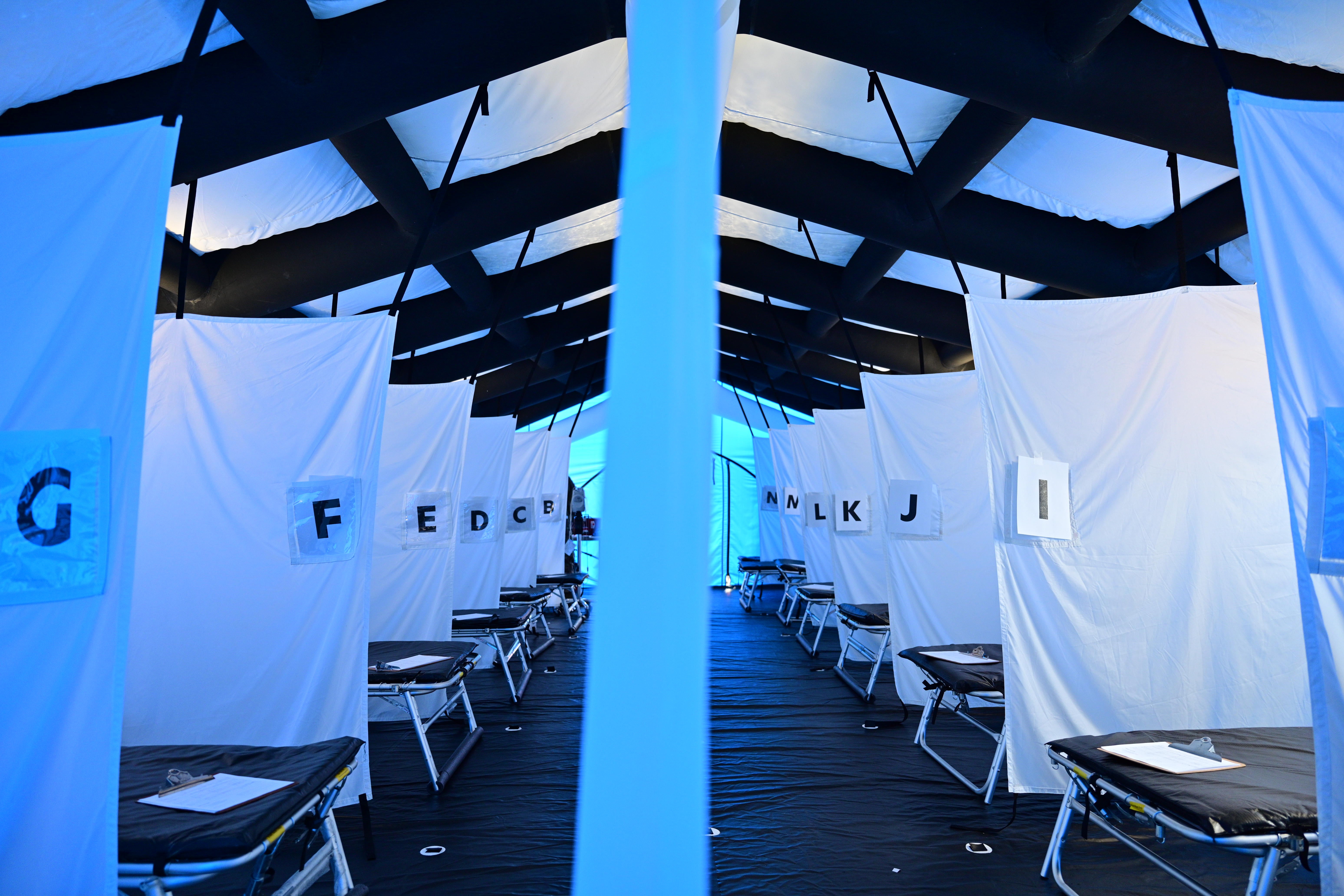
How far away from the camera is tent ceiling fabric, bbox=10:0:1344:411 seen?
2.79 meters

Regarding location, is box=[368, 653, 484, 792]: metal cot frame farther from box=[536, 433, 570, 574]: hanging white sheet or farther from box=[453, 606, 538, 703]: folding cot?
box=[536, 433, 570, 574]: hanging white sheet

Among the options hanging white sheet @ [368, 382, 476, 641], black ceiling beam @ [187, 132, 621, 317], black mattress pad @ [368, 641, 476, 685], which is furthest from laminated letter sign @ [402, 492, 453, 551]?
black ceiling beam @ [187, 132, 621, 317]

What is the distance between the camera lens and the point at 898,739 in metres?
4.28

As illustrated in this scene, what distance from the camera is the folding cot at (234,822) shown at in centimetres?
162

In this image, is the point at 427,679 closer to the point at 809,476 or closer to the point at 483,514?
the point at 483,514

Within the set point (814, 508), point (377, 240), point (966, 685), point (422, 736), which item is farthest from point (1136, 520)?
point (814, 508)

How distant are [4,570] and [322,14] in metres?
2.46

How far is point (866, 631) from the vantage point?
18.2 feet

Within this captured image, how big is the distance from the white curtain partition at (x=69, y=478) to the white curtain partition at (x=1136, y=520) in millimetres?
2739

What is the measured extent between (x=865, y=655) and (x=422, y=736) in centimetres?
402

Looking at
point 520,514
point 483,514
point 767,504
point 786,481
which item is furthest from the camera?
point 767,504

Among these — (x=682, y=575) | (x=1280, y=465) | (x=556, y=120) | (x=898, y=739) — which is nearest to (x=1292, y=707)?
(x=1280, y=465)

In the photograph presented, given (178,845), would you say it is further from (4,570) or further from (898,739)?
(898,739)

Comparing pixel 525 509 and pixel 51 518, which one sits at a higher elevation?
pixel 525 509
